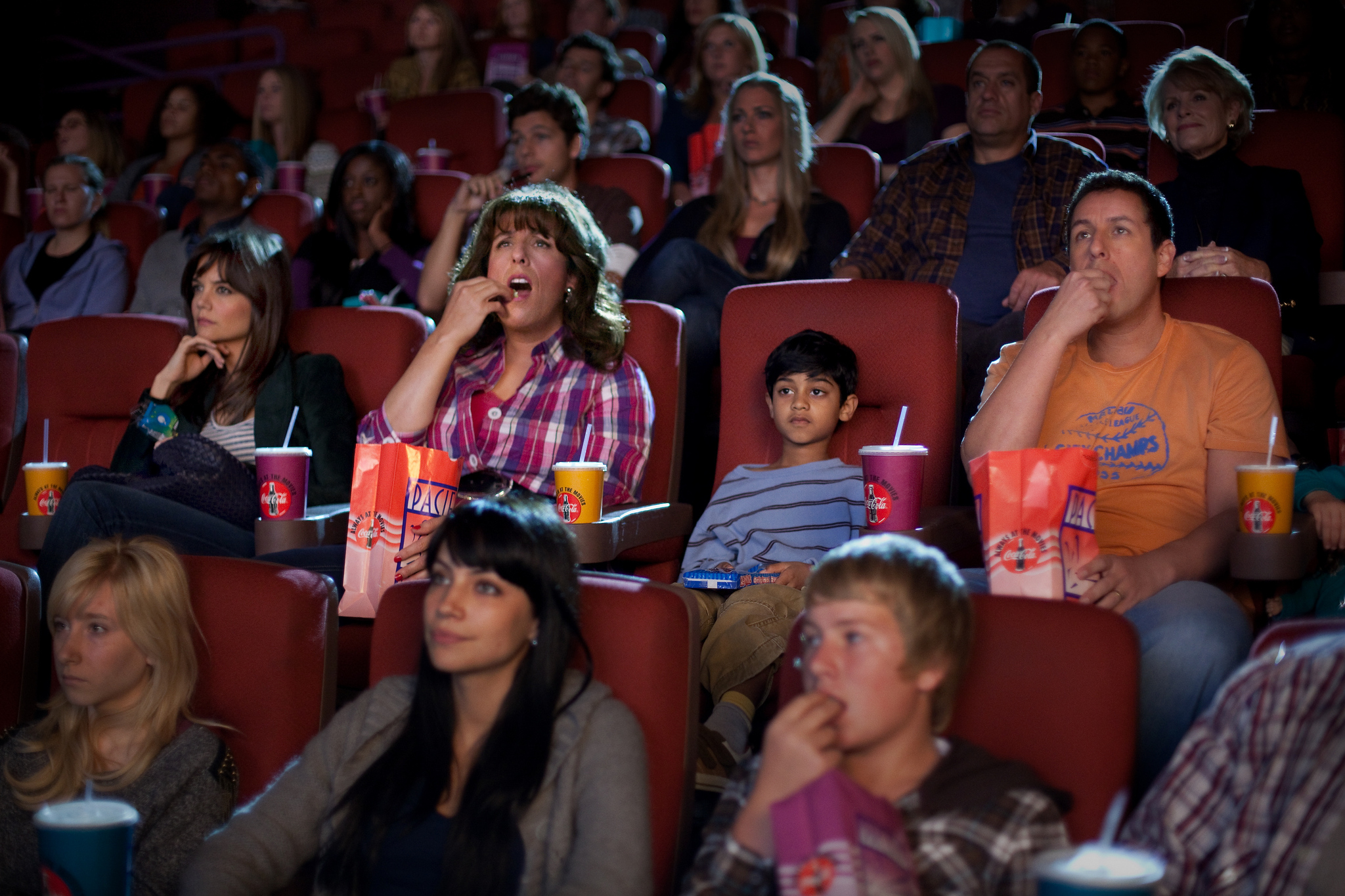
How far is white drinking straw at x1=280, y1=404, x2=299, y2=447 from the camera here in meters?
2.28

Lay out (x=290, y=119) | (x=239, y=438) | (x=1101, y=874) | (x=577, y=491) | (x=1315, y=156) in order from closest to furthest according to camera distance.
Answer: (x=1101, y=874), (x=577, y=491), (x=239, y=438), (x=1315, y=156), (x=290, y=119)

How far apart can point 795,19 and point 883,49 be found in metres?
1.86

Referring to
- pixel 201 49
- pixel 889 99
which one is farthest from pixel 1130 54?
pixel 201 49

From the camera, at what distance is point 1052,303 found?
182cm

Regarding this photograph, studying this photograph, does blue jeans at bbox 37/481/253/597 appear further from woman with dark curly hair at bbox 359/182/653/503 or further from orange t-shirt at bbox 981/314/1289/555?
orange t-shirt at bbox 981/314/1289/555

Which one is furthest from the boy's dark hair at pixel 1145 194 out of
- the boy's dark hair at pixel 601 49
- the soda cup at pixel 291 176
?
the soda cup at pixel 291 176

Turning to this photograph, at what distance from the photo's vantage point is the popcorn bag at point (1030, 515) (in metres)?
1.48

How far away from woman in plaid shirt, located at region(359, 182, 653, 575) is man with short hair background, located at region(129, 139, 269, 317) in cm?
172

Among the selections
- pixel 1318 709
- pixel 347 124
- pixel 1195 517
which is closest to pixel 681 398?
pixel 1195 517

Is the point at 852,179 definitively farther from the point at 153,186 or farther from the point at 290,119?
the point at 153,186

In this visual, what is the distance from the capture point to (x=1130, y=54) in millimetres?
4199

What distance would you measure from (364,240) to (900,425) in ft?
7.31

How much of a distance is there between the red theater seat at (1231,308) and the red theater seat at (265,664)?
4.16ft

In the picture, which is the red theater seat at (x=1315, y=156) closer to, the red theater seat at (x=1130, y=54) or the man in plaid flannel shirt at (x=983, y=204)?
the man in plaid flannel shirt at (x=983, y=204)
